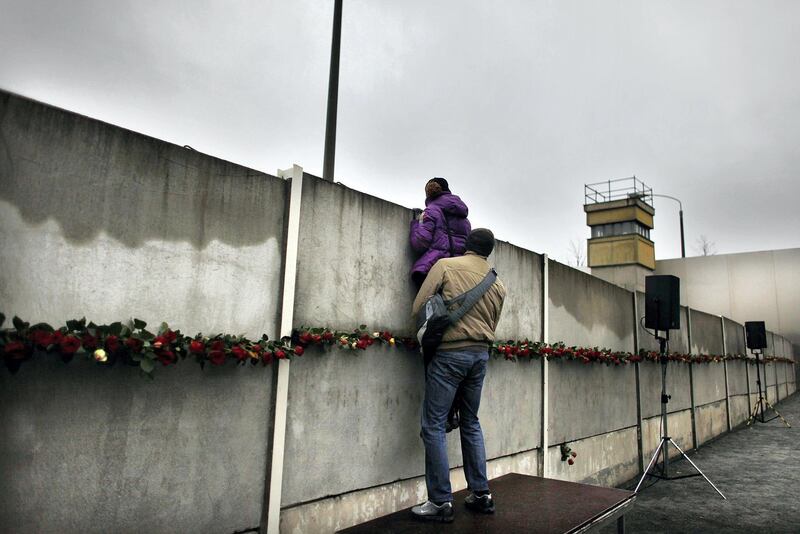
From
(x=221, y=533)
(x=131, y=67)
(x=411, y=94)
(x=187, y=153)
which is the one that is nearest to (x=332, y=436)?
(x=221, y=533)

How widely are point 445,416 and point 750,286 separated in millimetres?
27136

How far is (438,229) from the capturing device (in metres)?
3.53

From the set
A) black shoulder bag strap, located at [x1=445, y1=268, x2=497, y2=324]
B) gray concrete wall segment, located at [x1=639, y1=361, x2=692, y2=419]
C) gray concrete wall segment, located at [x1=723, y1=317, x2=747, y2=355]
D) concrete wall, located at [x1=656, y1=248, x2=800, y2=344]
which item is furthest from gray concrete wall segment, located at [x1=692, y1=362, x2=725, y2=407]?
concrete wall, located at [x1=656, y1=248, x2=800, y2=344]

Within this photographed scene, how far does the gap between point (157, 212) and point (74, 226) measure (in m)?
0.34

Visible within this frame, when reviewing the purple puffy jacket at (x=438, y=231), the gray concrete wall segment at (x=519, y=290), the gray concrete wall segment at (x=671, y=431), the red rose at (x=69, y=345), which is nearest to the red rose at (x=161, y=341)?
the red rose at (x=69, y=345)

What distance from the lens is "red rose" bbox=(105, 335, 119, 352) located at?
6.50 ft

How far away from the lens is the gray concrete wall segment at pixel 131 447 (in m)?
1.88

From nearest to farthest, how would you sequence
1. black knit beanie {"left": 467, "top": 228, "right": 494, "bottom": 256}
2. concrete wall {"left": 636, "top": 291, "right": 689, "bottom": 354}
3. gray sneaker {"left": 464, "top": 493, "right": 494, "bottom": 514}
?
1. gray sneaker {"left": 464, "top": 493, "right": 494, "bottom": 514}
2. black knit beanie {"left": 467, "top": 228, "right": 494, "bottom": 256}
3. concrete wall {"left": 636, "top": 291, "right": 689, "bottom": 354}

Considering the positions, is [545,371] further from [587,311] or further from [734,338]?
[734,338]

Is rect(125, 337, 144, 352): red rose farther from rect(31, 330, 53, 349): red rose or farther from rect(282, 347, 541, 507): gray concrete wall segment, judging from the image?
rect(282, 347, 541, 507): gray concrete wall segment

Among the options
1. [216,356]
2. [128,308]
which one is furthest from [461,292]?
[128,308]

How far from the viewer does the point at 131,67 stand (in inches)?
227

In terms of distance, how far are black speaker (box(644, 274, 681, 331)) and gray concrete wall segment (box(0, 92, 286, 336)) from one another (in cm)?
556

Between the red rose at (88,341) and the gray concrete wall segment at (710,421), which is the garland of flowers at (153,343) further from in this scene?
the gray concrete wall segment at (710,421)
